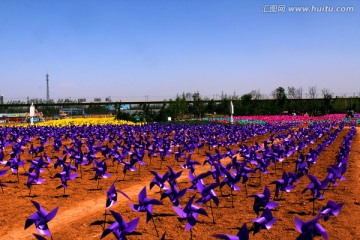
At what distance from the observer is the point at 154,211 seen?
605 centimetres

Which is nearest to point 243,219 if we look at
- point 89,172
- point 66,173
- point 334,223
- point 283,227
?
point 283,227

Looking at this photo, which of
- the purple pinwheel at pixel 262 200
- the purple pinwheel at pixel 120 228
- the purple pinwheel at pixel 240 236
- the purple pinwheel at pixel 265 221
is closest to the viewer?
the purple pinwheel at pixel 240 236

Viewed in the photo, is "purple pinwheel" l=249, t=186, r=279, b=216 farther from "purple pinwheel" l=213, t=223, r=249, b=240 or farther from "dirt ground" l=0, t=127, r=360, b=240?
"purple pinwheel" l=213, t=223, r=249, b=240

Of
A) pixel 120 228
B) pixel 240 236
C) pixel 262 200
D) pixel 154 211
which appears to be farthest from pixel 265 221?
pixel 154 211

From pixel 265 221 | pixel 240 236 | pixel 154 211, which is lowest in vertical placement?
pixel 154 211

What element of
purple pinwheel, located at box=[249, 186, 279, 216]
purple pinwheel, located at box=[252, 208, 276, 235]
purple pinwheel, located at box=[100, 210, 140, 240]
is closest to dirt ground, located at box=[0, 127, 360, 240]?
purple pinwheel, located at box=[249, 186, 279, 216]

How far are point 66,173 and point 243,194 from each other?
3.49m

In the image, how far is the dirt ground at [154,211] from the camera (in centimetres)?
502

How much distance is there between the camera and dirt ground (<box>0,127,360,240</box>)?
16.5 ft

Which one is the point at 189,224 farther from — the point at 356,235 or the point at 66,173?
the point at 66,173

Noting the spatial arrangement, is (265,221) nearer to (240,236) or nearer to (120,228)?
(240,236)

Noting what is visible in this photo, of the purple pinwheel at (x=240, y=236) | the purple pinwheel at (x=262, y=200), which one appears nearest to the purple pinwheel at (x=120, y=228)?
the purple pinwheel at (x=240, y=236)

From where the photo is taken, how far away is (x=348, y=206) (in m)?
6.21

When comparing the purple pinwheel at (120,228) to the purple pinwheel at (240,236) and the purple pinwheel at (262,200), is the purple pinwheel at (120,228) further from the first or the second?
the purple pinwheel at (262,200)
